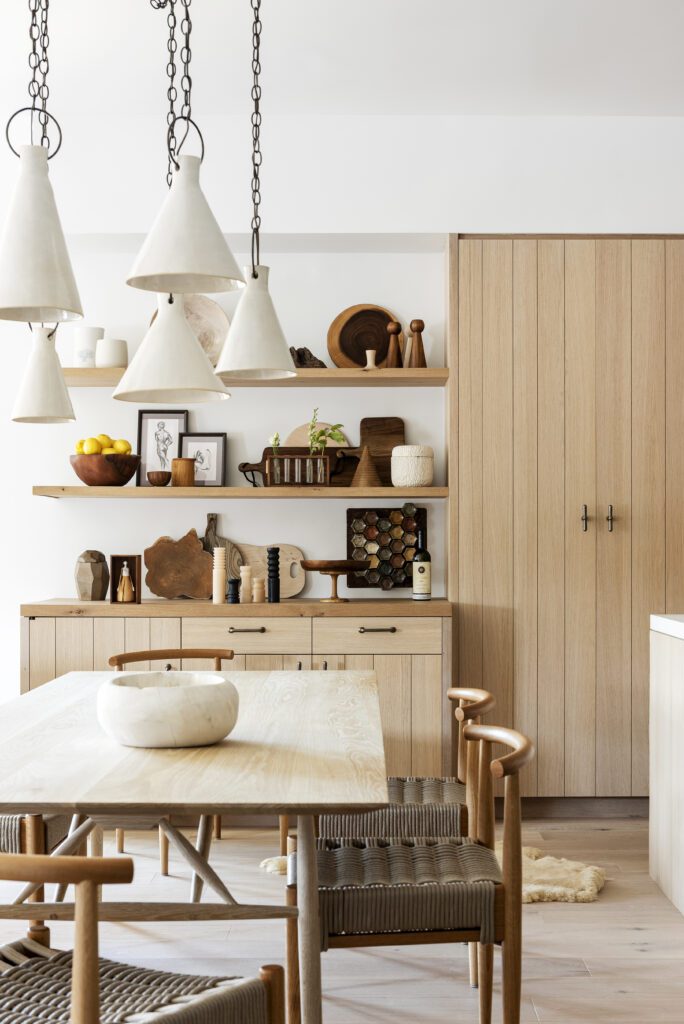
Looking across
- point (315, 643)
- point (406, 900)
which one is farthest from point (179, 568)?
point (406, 900)

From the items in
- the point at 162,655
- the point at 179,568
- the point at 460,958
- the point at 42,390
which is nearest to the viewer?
the point at 42,390

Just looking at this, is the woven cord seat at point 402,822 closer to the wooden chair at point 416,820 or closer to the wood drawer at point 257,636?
the wooden chair at point 416,820

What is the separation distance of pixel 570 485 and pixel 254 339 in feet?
7.69

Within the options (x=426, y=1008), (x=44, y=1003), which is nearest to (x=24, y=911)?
(x=44, y=1003)

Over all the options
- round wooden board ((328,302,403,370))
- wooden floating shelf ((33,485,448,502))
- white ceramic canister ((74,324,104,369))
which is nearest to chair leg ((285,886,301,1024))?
wooden floating shelf ((33,485,448,502))

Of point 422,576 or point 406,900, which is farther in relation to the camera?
point 422,576

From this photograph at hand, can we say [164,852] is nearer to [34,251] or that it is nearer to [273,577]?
[273,577]

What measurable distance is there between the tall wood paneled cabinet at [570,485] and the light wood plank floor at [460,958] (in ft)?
2.66

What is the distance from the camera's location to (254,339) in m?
2.37

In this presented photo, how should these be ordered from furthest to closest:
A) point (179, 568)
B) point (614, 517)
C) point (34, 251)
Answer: point (179, 568) < point (614, 517) < point (34, 251)

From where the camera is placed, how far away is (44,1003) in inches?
61.4

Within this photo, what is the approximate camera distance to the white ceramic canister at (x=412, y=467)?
14.6ft

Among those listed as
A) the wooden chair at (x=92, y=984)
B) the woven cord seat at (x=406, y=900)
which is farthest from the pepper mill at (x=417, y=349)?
the wooden chair at (x=92, y=984)

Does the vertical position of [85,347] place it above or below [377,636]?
above
